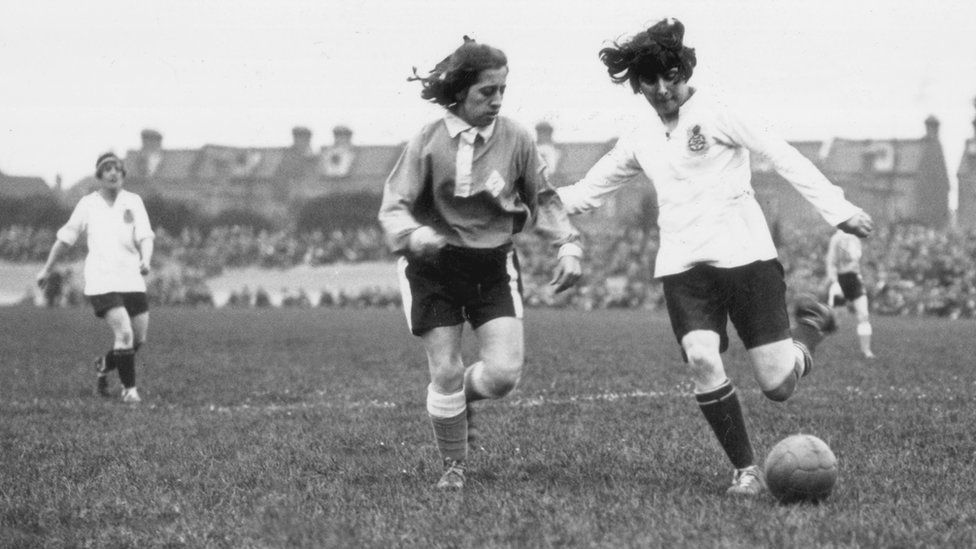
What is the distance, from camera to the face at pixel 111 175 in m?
10.8

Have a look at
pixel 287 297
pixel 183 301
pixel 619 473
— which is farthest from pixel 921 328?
pixel 183 301

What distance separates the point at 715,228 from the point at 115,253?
6.84 meters

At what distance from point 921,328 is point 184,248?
129 ft

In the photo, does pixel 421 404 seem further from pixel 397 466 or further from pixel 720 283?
pixel 720 283

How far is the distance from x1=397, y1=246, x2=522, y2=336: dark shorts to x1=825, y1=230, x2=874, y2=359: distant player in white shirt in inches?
410

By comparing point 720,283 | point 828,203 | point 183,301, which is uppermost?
point 828,203

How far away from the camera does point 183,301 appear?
4591 cm

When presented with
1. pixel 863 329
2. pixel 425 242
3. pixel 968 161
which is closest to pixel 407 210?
pixel 425 242

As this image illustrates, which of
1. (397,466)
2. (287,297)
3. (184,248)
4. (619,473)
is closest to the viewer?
(619,473)

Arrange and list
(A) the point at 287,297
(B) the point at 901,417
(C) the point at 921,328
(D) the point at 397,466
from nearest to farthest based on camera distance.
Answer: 1. (D) the point at 397,466
2. (B) the point at 901,417
3. (C) the point at 921,328
4. (A) the point at 287,297

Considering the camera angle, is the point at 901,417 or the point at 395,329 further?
the point at 395,329

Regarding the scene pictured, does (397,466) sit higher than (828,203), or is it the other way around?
(828,203)

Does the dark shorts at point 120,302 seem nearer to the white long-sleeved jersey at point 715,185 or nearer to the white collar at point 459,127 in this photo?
the white collar at point 459,127

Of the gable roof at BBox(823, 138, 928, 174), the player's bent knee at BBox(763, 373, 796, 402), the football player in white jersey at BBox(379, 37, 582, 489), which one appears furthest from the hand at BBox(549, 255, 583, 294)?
the gable roof at BBox(823, 138, 928, 174)
